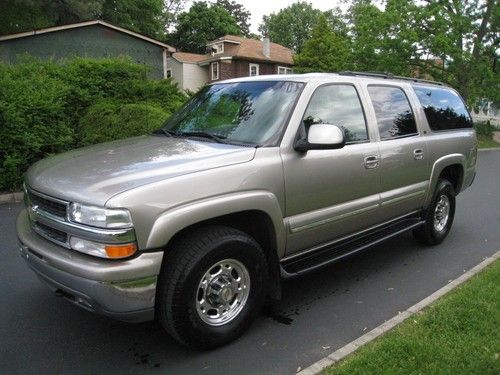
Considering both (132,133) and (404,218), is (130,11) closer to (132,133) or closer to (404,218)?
(132,133)

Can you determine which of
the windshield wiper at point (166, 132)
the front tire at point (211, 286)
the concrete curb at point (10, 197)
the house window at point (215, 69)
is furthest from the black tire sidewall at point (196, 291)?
the house window at point (215, 69)

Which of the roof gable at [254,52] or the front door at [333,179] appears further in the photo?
the roof gable at [254,52]

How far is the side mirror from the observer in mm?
3556

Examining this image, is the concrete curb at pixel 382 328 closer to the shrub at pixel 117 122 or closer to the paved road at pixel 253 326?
the paved road at pixel 253 326

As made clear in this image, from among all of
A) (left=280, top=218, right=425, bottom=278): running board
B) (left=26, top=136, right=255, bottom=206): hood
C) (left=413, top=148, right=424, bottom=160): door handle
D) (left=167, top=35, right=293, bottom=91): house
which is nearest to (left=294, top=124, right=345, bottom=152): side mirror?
(left=26, top=136, right=255, bottom=206): hood

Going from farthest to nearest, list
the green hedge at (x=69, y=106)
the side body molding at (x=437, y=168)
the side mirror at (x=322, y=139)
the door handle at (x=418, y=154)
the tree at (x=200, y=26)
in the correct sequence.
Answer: the tree at (x=200, y=26) → the green hedge at (x=69, y=106) → the side body molding at (x=437, y=168) → the door handle at (x=418, y=154) → the side mirror at (x=322, y=139)

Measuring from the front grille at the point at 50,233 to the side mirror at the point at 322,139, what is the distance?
5.78 ft

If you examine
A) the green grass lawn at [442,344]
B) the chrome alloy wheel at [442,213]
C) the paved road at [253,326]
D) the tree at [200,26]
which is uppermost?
the tree at [200,26]

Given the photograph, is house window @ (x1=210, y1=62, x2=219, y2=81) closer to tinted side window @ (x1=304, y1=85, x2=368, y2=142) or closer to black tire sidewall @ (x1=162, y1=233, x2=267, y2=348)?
tinted side window @ (x1=304, y1=85, x2=368, y2=142)

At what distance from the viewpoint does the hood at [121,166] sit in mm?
2914

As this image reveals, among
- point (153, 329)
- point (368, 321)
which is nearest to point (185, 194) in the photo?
point (153, 329)

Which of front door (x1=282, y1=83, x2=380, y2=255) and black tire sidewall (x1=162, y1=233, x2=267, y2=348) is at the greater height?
front door (x1=282, y1=83, x2=380, y2=255)

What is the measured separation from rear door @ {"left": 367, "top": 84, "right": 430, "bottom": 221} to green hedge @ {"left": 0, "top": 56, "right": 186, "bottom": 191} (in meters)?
5.35

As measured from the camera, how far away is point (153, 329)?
3695 millimetres
